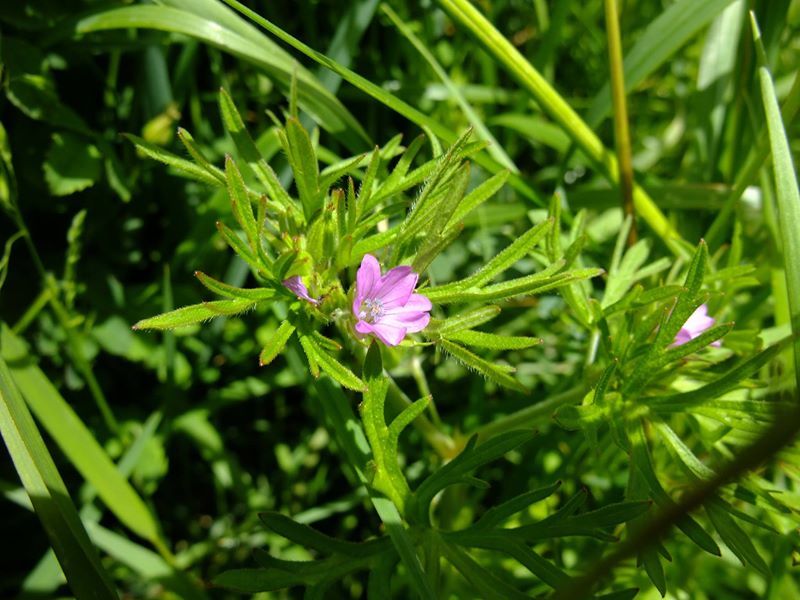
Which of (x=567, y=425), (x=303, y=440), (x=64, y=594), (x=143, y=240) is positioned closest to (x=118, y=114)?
(x=143, y=240)

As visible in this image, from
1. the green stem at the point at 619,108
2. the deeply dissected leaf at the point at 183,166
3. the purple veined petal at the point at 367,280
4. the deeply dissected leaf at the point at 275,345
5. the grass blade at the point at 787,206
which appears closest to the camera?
the deeply dissected leaf at the point at 275,345

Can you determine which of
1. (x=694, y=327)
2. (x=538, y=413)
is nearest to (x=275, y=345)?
(x=538, y=413)

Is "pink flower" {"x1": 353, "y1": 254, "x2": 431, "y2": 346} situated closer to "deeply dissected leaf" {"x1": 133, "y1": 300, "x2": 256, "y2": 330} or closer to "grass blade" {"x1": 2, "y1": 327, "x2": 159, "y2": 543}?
"deeply dissected leaf" {"x1": 133, "y1": 300, "x2": 256, "y2": 330}

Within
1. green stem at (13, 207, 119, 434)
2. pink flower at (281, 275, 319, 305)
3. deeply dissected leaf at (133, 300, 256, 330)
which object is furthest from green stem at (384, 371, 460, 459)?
green stem at (13, 207, 119, 434)

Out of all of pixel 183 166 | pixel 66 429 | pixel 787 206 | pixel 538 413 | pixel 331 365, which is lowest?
pixel 66 429

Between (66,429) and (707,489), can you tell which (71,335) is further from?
(707,489)

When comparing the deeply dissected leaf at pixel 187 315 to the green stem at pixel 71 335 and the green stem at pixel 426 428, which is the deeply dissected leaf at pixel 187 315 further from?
the green stem at pixel 71 335

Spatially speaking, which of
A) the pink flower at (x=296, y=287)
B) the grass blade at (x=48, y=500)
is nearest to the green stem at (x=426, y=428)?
the pink flower at (x=296, y=287)
